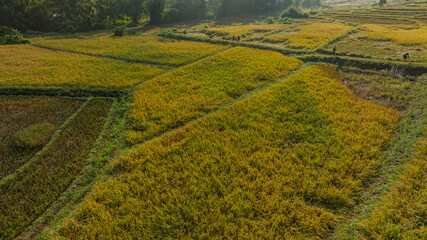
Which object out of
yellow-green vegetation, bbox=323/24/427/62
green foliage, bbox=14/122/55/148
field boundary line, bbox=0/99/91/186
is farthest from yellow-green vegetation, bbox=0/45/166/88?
yellow-green vegetation, bbox=323/24/427/62

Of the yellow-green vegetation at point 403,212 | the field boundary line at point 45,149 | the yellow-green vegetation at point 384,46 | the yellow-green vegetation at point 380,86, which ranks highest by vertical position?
the yellow-green vegetation at point 384,46

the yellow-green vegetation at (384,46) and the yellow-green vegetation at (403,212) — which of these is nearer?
the yellow-green vegetation at (403,212)

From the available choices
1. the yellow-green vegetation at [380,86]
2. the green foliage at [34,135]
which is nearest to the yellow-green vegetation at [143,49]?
the green foliage at [34,135]

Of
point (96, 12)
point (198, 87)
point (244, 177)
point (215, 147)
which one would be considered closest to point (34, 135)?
point (215, 147)

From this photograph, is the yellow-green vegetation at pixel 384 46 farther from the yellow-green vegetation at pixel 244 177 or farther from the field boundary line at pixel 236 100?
the yellow-green vegetation at pixel 244 177

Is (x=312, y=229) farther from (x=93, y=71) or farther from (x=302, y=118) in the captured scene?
(x=93, y=71)

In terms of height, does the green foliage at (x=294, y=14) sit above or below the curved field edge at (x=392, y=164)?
above

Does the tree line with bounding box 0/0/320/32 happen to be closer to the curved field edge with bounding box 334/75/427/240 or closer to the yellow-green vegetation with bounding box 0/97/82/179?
the yellow-green vegetation with bounding box 0/97/82/179
